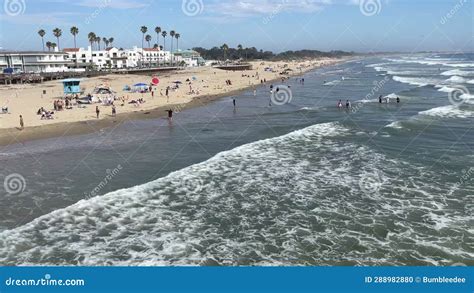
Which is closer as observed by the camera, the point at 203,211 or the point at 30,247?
the point at 30,247

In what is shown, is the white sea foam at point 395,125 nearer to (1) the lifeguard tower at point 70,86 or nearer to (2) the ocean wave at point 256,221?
(2) the ocean wave at point 256,221

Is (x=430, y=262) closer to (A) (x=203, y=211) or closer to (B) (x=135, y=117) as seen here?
(A) (x=203, y=211)

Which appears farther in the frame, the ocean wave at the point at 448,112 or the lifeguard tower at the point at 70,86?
the lifeguard tower at the point at 70,86

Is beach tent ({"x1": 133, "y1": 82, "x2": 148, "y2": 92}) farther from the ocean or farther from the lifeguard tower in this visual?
the ocean

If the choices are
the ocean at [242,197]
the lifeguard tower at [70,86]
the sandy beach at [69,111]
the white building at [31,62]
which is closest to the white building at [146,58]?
the white building at [31,62]

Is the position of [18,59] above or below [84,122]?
above

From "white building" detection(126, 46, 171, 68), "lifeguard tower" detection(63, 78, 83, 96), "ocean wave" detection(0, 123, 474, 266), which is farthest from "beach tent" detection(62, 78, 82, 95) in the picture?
"white building" detection(126, 46, 171, 68)

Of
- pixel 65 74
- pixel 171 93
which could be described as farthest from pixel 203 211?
pixel 65 74

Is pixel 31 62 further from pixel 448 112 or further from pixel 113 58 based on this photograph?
pixel 448 112
